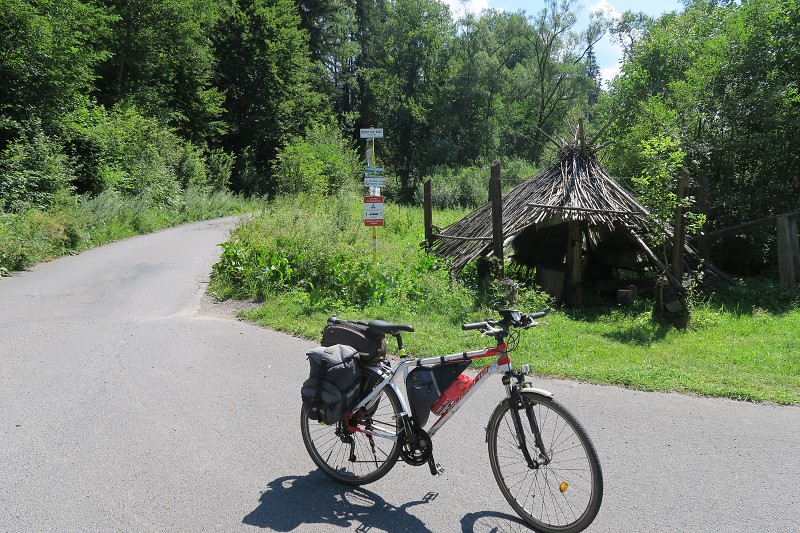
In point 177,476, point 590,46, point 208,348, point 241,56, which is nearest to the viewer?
point 177,476

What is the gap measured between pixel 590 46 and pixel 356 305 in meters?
48.3

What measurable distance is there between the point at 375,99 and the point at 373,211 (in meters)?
44.5

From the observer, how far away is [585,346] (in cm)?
791

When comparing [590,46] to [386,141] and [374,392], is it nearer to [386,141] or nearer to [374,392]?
[386,141]

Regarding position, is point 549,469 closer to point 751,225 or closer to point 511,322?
point 511,322

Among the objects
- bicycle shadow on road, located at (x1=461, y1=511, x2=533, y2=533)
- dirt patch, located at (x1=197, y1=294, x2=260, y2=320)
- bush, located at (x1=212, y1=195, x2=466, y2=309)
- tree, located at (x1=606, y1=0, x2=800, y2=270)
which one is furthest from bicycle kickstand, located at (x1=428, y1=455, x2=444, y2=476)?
tree, located at (x1=606, y1=0, x2=800, y2=270)

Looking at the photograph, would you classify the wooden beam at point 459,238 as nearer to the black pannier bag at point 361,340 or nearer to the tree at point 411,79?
the black pannier bag at point 361,340

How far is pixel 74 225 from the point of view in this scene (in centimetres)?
1557

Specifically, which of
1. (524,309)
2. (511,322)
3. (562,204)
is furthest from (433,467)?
(562,204)

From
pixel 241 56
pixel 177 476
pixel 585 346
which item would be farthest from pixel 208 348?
pixel 241 56

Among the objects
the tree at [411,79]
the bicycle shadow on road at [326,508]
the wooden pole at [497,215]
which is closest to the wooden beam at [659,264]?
the wooden pole at [497,215]

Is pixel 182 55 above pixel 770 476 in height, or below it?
above

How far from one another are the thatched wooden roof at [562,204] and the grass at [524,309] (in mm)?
716

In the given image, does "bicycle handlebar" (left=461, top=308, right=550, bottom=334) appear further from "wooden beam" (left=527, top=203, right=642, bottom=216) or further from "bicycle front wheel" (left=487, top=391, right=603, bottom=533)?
"wooden beam" (left=527, top=203, right=642, bottom=216)
